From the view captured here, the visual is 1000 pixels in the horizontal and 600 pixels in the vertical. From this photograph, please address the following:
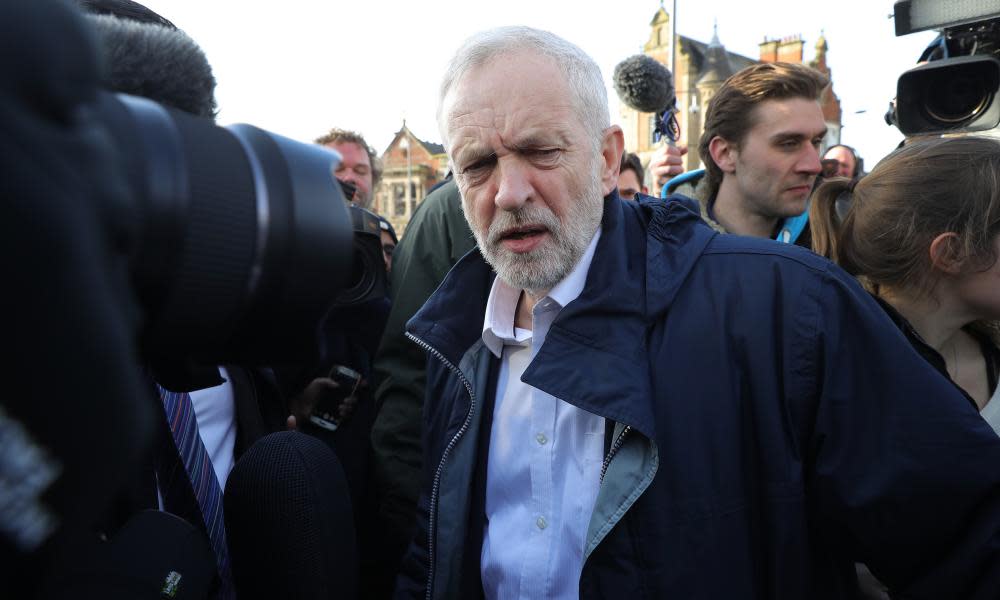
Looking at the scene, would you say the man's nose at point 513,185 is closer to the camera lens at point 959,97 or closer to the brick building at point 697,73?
the camera lens at point 959,97

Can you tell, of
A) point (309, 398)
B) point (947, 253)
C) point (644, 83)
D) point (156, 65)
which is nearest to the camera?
point (156, 65)

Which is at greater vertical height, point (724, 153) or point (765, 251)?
point (724, 153)

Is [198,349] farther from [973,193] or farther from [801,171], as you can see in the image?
[801,171]

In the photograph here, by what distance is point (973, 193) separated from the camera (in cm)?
175

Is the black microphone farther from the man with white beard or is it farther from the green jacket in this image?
the man with white beard

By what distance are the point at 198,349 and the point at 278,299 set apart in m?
0.09

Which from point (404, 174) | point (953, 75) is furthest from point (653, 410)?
point (404, 174)

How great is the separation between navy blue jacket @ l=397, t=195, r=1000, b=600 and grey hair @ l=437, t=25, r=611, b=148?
1.61ft

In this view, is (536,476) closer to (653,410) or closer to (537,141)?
(653,410)

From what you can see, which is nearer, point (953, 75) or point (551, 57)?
point (551, 57)

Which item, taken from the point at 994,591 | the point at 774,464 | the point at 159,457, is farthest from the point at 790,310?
the point at 159,457

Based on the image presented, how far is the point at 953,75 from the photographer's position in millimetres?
2977

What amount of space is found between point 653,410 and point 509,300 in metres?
0.58

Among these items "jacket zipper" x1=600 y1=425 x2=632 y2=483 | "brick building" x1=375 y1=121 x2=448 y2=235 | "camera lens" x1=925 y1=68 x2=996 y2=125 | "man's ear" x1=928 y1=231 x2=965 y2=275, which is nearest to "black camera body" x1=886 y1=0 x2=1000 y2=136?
"camera lens" x1=925 y1=68 x2=996 y2=125
